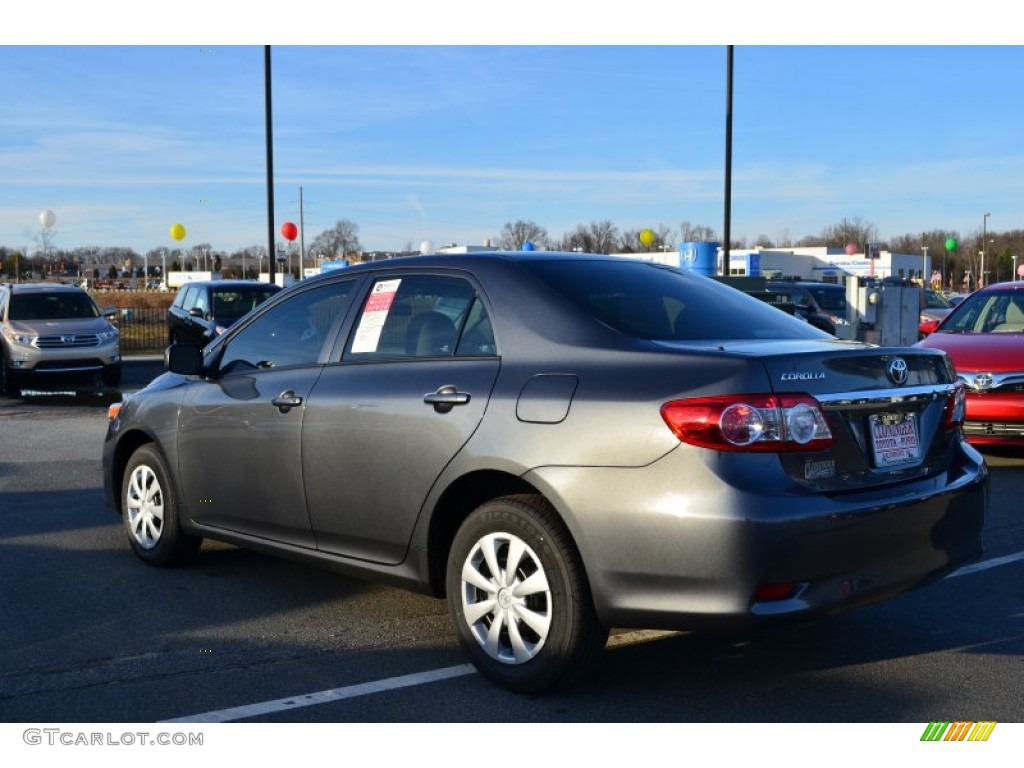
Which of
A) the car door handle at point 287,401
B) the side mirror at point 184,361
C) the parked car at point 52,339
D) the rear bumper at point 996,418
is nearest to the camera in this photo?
the car door handle at point 287,401

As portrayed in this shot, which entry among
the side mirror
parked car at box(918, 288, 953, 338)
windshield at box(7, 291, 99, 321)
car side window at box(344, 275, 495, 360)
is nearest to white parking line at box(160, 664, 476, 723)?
car side window at box(344, 275, 495, 360)

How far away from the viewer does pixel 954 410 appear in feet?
14.8

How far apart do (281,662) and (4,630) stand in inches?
54.5

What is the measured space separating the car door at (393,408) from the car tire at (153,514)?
1360 millimetres

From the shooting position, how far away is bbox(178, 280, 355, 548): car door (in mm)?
5164

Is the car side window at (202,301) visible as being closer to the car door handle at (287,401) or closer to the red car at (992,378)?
the red car at (992,378)

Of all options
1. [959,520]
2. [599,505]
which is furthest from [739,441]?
[959,520]

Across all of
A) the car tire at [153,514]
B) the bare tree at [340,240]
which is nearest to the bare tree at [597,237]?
the bare tree at [340,240]

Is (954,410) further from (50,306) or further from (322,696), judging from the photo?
(50,306)

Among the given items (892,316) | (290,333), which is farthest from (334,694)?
(892,316)

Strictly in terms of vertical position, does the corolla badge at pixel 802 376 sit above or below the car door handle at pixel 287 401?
above

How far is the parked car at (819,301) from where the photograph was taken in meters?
25.8

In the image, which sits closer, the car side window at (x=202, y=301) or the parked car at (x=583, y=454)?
the parked car at (x=583, y=454)

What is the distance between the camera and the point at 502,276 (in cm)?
460
